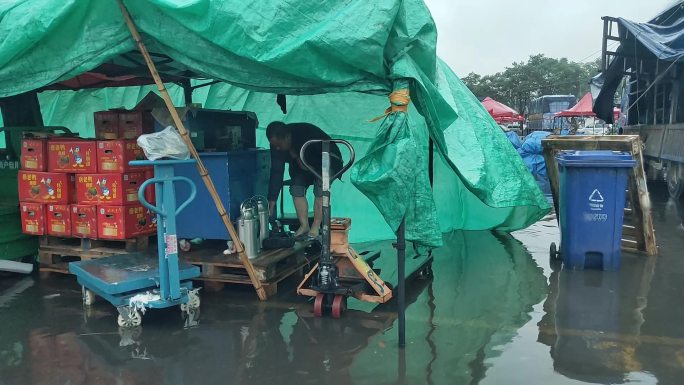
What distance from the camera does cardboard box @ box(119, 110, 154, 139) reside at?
625cm

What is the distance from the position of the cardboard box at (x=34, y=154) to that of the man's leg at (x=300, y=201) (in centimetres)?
272

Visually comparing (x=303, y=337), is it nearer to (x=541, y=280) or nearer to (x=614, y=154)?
(x=541, y=280)

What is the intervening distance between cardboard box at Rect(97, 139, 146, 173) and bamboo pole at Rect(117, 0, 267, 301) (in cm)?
90

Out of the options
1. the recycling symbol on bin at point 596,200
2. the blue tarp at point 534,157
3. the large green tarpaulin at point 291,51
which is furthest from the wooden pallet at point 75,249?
the blue tarp at point 534,157

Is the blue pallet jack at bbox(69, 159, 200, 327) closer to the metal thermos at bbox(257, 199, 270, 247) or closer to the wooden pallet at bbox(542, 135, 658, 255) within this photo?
the metal thermos at bbox(257, 199, 270, 247)

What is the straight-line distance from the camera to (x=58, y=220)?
20.5ft

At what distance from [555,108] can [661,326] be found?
38138mm

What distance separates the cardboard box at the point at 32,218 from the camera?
6.27 meters

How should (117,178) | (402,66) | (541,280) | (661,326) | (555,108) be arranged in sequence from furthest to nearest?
(555,108) → (541,280) → (117,178) → (661,326) → (402,66)

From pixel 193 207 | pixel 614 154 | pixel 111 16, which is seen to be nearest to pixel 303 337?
pixel 193 207

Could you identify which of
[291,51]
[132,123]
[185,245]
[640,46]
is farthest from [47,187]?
[640,46]

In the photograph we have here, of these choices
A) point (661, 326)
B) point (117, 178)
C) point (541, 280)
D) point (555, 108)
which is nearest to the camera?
point (661, 326)

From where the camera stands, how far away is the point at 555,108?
1582 inches

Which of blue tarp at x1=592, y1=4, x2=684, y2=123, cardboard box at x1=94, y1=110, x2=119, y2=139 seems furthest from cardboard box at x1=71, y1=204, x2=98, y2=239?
blue tarp at x1=592, y1=4, x2=684, y2=123
